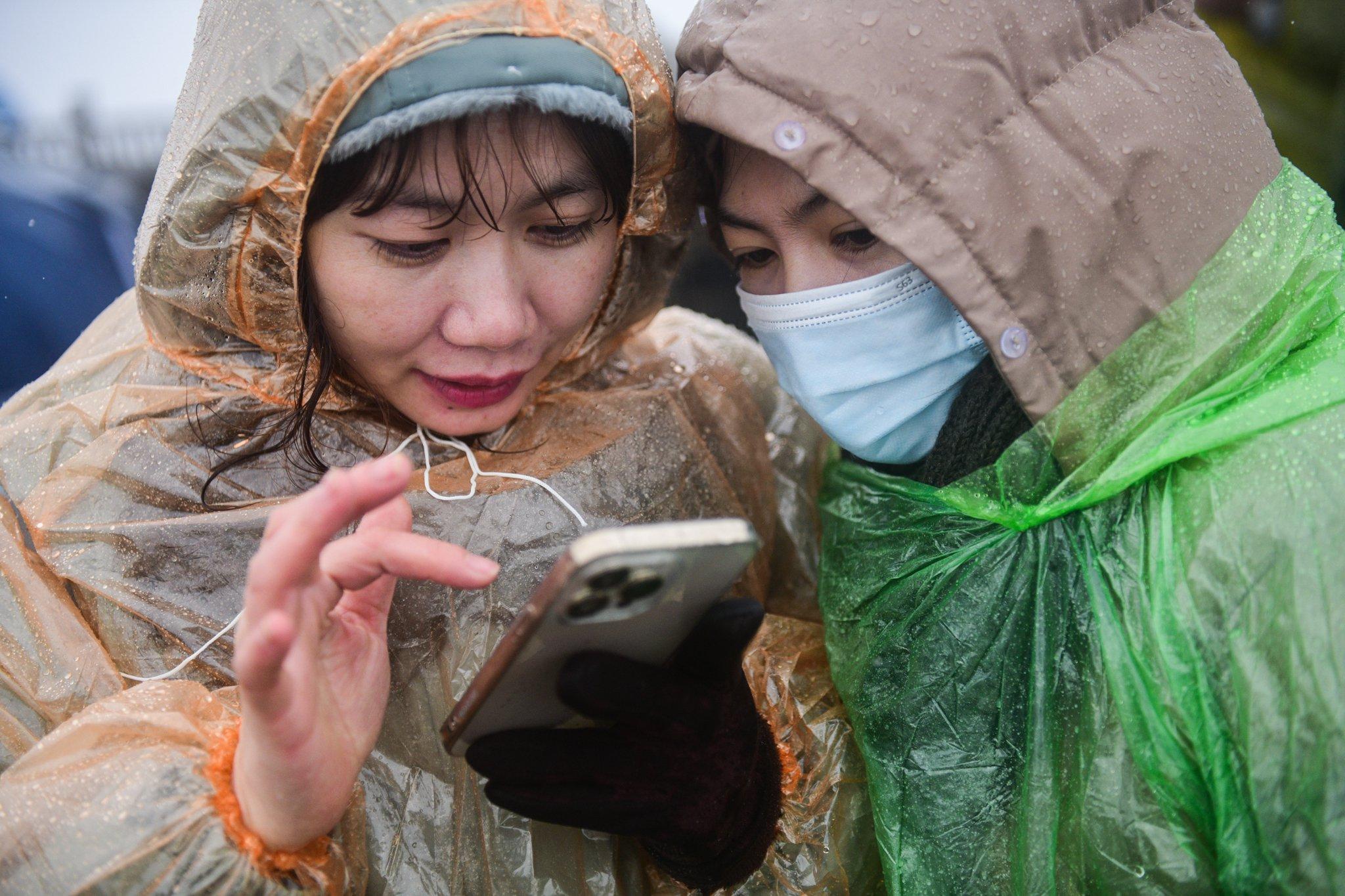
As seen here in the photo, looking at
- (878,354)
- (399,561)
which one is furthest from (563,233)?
(399,561)

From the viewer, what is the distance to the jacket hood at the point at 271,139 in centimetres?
120

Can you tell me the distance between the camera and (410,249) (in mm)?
1273

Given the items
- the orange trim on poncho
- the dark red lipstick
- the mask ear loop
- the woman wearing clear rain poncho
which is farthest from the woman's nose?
the orange trim on poncho

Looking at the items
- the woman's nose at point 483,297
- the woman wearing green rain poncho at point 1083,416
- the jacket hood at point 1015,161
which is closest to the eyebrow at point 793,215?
the woman wearing green rain poncho at point 1083,416

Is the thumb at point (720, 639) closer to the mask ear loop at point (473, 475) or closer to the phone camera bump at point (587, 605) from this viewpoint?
the phone camera bump at point (587, 605)

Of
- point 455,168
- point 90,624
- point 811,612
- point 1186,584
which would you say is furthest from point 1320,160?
point 90,624

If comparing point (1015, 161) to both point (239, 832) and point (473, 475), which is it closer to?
point (473, 475)

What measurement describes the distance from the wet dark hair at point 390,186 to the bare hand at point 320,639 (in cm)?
35

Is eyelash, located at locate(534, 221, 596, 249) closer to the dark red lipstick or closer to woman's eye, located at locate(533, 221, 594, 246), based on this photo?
woman's eye, located at locate(533, 221, 594, 246)

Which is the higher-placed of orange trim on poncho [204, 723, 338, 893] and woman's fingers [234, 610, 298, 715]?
woman's fingers [234, 610, 298, 715]

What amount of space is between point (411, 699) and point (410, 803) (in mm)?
127

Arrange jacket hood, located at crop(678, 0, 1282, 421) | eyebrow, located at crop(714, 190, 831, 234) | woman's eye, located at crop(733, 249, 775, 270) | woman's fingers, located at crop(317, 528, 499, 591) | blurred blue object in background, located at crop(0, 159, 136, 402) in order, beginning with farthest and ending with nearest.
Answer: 1. blurred blue object in background, located at crop(0, 159, 136, 402)
2. woman's eye, located at crop(733, 249, 775, 270)
3. eyebrow, located at crop(714, 190, 831, 234)
4. jacket hood, located at crop(678, 0, 1282, 421)
5. woman's fingers, located at crop(317, 528, 499, 591)

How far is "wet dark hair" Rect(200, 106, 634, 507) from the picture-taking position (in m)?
1.22

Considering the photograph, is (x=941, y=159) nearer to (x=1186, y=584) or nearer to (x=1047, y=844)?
(x=1186, y=584)
